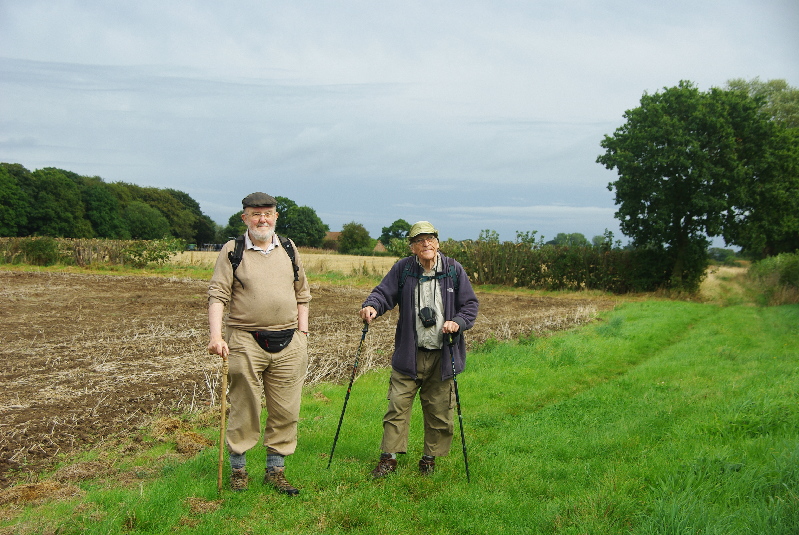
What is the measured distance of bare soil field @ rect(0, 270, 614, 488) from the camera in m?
7.22

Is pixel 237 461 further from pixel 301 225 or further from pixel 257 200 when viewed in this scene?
pixel 301 225

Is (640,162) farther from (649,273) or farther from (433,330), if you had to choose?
(433,330)

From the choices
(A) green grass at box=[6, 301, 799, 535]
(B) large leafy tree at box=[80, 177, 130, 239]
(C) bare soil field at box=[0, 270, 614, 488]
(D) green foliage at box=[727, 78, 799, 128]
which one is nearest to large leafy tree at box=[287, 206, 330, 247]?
(B) large leafy tree at box=[80, 177, 130, 239]

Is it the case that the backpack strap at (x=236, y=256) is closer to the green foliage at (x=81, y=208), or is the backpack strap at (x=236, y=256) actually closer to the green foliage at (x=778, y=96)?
the green foliage at (x=778, y=96)

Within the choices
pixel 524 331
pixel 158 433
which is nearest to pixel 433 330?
pixel 158 433

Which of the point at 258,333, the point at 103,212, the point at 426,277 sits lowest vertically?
the point at 258,333

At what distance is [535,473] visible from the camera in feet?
19.6

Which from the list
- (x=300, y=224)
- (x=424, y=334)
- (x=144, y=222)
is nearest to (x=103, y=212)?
(x=144, y=222)

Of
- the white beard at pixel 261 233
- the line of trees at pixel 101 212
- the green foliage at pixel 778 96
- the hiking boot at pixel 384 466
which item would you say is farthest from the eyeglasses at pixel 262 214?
the line of trees at pixel 101 212

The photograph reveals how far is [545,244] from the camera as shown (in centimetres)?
3459

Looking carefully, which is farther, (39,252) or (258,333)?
(39,252)

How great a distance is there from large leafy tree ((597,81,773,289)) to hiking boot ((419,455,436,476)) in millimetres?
27271

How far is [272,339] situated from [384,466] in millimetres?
1681

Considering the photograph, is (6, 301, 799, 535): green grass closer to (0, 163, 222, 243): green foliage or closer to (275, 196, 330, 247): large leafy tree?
(0, 163, 222, 243): green foliage
